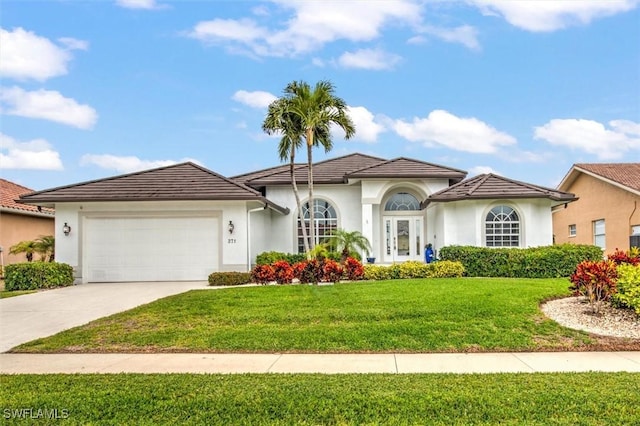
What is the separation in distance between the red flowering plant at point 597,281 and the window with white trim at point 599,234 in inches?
730

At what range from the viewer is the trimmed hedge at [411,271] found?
1517 centimetres

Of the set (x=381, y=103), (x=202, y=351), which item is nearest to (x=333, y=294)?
(x=202, y=351)

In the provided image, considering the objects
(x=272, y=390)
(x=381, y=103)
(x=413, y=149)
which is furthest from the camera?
(x=413, y=149)

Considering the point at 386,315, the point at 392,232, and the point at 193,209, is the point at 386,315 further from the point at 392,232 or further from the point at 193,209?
the point at 392,232

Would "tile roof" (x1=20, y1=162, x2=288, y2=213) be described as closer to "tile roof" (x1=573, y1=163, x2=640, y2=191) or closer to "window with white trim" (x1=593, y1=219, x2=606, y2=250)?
"tile roof" (x1=573, y1=163, x2=640, y2=191)

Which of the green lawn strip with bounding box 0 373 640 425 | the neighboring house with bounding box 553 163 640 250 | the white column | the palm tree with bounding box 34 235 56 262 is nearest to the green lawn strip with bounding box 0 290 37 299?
the palm tree with bounding box 34 235 56 262

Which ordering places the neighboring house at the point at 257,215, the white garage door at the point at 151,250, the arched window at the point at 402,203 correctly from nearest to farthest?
1. the neighboring house at the point at 257,215
2. the white garage door at the point at 151,250
3. the arched window at the point at 402,203

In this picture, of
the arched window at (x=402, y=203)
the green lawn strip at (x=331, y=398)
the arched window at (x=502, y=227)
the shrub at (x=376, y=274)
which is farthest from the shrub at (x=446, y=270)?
the green lawn strip at (x=331, y=398)

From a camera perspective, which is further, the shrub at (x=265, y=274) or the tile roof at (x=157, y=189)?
the tile roof at (x=157, y=189)

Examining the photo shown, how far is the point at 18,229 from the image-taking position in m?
21.4

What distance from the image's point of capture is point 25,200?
54.4 feet

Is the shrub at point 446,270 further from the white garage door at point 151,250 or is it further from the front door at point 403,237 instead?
the white garage door at point 151,250

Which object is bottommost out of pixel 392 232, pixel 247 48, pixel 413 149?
pixel 392 232

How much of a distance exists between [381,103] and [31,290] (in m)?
16.4
